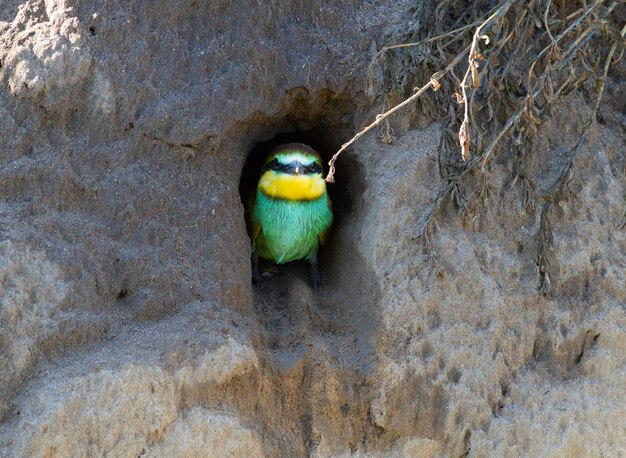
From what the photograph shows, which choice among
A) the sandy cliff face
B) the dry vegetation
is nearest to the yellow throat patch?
the sandy cliff face

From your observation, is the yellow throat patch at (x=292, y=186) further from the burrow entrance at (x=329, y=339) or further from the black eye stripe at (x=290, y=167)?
the burrow entrance at (x=329, y=339)

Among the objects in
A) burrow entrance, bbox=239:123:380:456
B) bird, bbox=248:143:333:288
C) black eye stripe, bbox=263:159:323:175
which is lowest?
burrow entrance, bbox=239:123:380:456

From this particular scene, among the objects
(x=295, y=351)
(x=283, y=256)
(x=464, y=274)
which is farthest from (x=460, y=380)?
(x=283, y=256)

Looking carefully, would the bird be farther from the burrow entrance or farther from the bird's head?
the burrow entrance

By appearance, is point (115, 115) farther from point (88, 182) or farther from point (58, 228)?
point (58, 228)

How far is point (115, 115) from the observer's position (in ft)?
11.6

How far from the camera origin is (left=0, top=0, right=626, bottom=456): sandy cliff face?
3.15 meters

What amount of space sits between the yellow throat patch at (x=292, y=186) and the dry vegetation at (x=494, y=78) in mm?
740

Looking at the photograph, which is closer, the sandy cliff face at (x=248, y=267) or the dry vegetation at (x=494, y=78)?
the sandy cliff face at (x=248, y=267)

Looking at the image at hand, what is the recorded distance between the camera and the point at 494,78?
12.2 feet

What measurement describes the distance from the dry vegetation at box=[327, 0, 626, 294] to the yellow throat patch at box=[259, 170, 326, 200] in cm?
74

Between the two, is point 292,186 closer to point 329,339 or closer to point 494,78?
point 329,339

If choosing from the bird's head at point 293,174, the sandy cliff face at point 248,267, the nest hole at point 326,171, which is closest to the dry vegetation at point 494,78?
the sandy cliff face at point 248,267

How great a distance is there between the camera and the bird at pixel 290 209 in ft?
14.4
